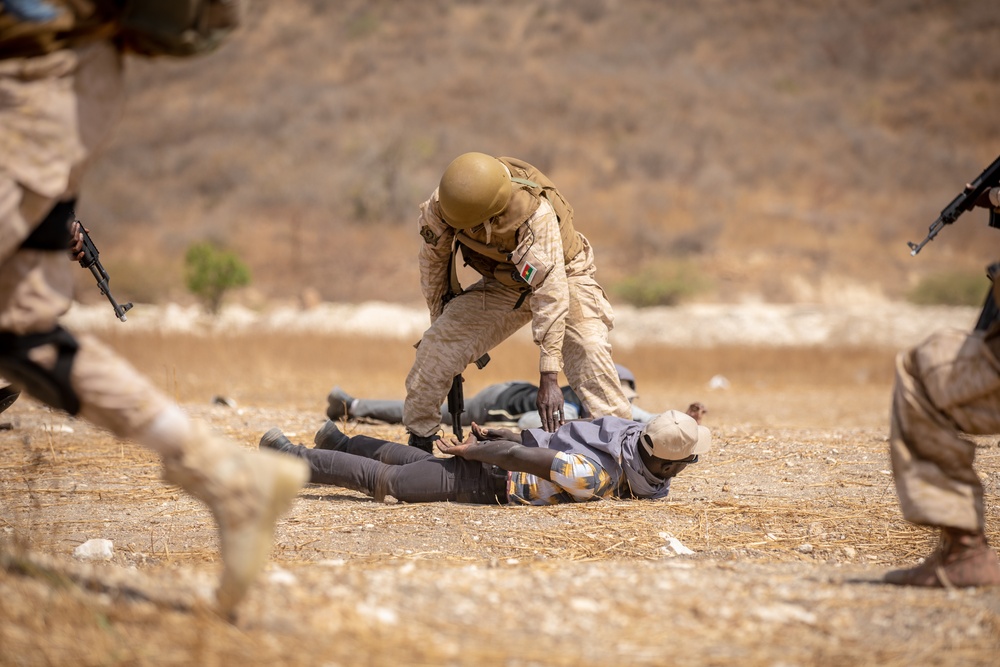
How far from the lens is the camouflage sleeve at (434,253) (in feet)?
19.0

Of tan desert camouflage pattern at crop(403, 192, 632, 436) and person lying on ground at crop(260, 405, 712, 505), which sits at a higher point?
tan desert camouflage pattern at crop(403, 192, 632, 436)

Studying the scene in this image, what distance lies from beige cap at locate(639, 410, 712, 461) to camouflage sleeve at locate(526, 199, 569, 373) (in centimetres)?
103

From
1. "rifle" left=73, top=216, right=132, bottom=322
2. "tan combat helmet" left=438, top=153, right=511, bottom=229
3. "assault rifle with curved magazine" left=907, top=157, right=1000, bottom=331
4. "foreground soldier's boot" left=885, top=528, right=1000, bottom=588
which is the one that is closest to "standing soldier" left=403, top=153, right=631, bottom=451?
"tan combat helmet" left=438, top=153, right=511, bottom=229

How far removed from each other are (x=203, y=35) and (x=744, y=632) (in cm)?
214

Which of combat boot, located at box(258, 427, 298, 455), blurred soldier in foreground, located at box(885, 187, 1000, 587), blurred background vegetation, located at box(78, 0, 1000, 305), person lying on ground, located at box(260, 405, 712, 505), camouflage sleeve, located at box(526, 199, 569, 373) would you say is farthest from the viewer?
blurred background vegetation, located at box(78, 0, 1000, 305)

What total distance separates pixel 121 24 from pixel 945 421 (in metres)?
2.50

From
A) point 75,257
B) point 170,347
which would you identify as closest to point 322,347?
point 170,347

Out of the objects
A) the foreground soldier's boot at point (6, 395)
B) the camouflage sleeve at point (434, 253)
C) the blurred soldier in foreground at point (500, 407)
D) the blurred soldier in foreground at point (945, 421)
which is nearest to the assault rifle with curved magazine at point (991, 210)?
the blurred soldier in foreground at point (945, 421)

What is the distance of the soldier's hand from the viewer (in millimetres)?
5305

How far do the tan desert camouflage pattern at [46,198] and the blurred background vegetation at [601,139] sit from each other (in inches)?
800

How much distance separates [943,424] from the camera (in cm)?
282

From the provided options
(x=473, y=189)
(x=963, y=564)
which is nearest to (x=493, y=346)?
(x=473, y=189)

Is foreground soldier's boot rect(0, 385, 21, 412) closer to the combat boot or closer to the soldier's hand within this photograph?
the combat boot

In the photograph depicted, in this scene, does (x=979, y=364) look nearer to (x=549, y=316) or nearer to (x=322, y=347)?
(x=549, y=316)
